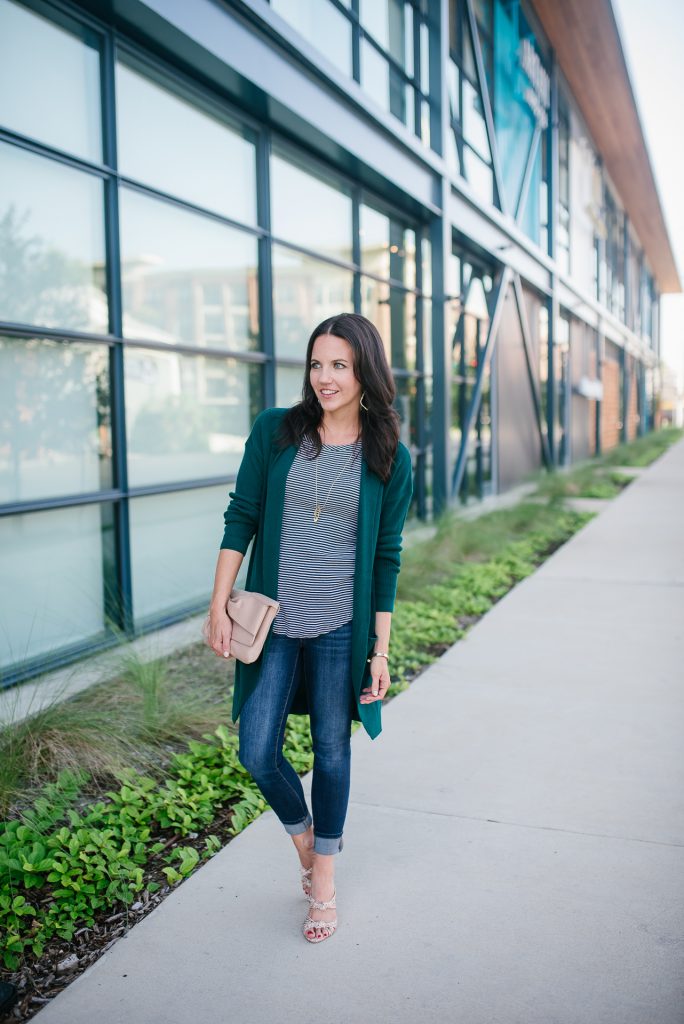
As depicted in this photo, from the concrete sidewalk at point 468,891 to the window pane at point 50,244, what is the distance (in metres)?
3.11

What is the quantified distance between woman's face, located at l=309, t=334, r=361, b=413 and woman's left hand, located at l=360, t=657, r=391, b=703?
2.58ft

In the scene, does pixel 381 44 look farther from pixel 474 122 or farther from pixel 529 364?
Result: pixel 529 364

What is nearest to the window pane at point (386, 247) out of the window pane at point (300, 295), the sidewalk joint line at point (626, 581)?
the window pane at point (300, 295)

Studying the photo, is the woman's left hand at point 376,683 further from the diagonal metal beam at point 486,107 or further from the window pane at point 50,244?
the diagonal metal beam at point 486,107

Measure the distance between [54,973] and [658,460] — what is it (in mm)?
24828

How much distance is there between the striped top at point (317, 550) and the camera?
2.63m

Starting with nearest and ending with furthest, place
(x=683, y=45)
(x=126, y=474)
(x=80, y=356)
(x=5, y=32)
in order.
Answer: (x=5, y=32) < (x=80, y=356) < (x=126, y=474) < (x=683, y=45)

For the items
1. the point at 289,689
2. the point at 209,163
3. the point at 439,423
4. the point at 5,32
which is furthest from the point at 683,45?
the point at 289,689

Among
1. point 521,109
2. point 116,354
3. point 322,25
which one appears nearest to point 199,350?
point 116,354

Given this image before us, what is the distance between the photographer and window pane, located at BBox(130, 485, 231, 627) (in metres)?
6.31

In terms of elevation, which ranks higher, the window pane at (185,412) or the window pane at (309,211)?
the window pane at (309,211)

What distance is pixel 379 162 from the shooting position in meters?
9.18

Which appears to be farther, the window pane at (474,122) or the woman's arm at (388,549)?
the window pane at (474,122)

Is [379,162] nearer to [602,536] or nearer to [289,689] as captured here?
[602,536]
